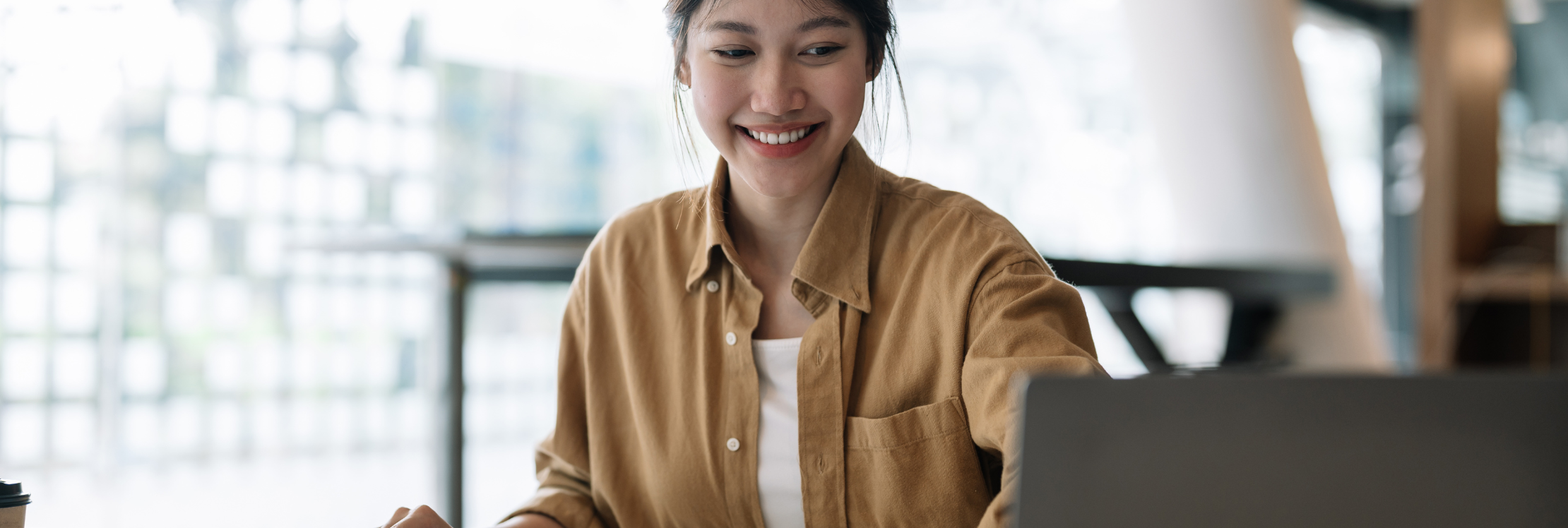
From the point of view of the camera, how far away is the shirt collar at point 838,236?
101 centimetres

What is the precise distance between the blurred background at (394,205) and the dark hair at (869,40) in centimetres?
102

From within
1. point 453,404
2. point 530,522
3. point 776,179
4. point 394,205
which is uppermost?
point 776,179

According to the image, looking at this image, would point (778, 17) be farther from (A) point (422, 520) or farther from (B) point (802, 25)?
(A) point (422, 520)

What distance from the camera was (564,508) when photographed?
1.08 metres

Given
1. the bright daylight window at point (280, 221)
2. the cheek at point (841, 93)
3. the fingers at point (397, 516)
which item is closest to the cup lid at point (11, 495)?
the fingers at point (397, 516)

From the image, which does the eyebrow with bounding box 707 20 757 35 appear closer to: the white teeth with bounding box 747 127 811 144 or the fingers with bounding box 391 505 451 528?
the white teeth with bounding box 747 127 811 144

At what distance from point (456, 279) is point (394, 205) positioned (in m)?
1.59

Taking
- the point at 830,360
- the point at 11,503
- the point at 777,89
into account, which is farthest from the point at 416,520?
the point at 777,89

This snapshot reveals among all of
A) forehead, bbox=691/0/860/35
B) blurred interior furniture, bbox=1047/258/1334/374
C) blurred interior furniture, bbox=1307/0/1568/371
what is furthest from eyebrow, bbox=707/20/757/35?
blurred interior furniture, bbox=1307/0/1568/371

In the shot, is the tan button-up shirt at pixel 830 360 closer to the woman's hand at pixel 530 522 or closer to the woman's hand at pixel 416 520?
the woman's hand at pixel 530 522

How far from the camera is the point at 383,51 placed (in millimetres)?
3320

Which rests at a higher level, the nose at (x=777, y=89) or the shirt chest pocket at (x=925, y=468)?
the nose at (x=777, y=89)

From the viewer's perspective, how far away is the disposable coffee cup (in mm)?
776

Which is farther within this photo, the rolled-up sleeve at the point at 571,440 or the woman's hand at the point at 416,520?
the rolled-up sleeve at the point at 571,440
